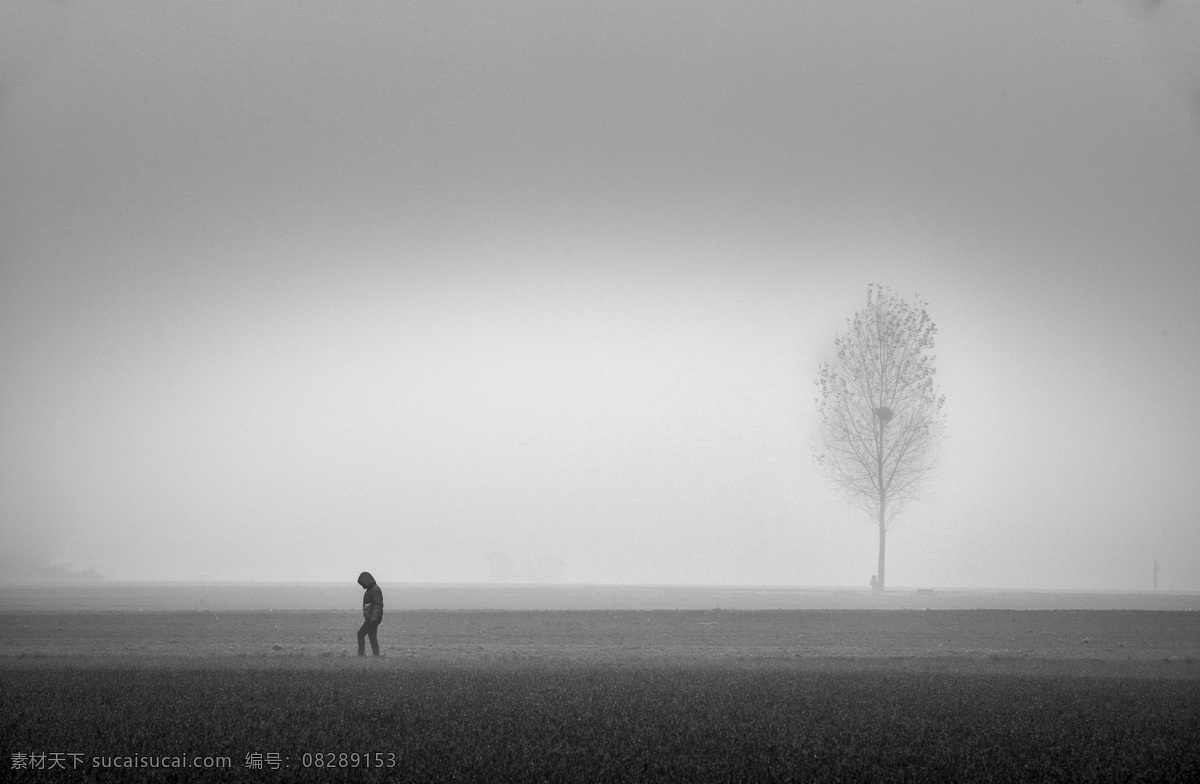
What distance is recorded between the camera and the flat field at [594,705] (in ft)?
39.9

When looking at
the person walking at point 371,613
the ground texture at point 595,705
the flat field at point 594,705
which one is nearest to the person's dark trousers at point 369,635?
the person walking at point 371,613

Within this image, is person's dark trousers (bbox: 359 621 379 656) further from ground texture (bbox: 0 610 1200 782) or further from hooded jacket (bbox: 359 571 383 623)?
ground texture (bbox: 0 610 1200 782)

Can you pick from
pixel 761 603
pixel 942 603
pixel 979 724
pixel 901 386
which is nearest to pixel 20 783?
pixel 979 724

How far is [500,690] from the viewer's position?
1778cm

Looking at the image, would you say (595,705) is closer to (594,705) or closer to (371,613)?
(594,705)

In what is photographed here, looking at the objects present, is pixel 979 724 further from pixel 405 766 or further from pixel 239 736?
pixel 239 736

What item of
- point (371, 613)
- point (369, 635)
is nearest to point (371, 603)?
point (371, 613)

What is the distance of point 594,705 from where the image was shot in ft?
53.2

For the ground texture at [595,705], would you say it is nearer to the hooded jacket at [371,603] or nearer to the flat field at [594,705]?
the flat field at [594,705]

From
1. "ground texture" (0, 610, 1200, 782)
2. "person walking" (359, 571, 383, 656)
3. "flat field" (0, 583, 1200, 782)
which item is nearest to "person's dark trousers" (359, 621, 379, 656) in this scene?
"person walking" (359, 571, 383, 656)

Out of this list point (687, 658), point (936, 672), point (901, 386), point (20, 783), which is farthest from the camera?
point (901, 386)

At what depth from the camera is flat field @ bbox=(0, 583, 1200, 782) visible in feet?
39.9

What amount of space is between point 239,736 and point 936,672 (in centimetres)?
1591

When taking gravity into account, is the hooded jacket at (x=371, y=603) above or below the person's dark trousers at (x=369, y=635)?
above
